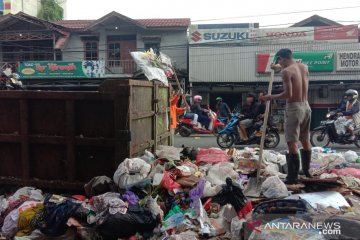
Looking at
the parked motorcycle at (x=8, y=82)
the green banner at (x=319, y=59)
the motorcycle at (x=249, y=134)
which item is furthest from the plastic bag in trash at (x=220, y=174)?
the green banner at (x=319, y=59)

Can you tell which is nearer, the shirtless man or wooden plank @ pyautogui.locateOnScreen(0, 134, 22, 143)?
wooden plank @ pyautogui.locateOnScreen(0, 134, 22, 143)

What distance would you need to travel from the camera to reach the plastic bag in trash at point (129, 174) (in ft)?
12.2

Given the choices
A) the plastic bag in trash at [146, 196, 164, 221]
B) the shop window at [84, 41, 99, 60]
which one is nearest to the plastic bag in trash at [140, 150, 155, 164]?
the plastic bag in trash at [146, 196, 164, 221]

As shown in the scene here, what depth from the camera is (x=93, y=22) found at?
22.5 m

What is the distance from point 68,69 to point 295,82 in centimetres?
1847

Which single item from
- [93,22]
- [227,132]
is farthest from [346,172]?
[93,22]

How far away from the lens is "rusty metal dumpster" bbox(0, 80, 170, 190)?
3875 mm

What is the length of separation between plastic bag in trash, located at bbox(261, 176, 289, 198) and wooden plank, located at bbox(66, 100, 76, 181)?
2049 mm

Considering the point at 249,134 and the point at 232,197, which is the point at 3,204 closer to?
the point at 232,197

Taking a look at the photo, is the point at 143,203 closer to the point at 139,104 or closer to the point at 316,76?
the point at 139,104

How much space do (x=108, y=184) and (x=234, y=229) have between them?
1383 millimetres

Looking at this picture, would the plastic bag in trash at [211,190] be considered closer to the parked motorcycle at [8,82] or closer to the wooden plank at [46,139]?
the wooden plank at [46,139]

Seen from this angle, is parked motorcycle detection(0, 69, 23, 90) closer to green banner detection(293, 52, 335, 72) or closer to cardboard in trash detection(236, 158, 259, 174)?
cardboard in trash detection(236, 158, 259, 174)

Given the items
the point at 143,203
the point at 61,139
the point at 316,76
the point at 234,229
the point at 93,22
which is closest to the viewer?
the point at 234,229
